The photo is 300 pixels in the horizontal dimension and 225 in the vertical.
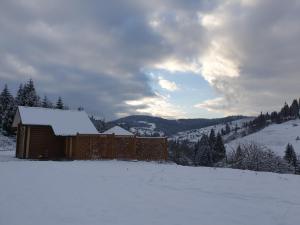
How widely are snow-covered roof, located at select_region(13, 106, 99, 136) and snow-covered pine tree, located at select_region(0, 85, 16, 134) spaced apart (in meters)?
31.9

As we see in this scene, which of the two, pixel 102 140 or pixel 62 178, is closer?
pixel 62 178

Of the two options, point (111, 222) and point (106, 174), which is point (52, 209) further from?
point (106, 174)

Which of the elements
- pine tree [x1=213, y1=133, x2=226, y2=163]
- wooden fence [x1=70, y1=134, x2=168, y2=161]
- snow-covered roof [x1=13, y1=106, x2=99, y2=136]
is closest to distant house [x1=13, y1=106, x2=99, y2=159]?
snow-covered roof [x1=13, y1=106, x2=99, y2=136]

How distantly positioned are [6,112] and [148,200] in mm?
59374

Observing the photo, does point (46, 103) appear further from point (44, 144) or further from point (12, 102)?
point (44, 144)

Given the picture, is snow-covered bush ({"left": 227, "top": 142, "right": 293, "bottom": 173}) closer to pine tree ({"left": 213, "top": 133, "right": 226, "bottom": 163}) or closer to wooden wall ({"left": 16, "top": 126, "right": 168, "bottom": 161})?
wooden wall ({"left": 16, "top": 126, "right": 168, "bottom": 161})

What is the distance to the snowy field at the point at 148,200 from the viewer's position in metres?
8.03

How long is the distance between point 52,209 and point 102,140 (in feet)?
59.0

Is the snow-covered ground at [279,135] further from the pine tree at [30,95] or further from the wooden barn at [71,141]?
the wooden barn at [71,141]

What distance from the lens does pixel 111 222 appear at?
7688mm

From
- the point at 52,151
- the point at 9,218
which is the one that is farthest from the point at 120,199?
the point at 52,151

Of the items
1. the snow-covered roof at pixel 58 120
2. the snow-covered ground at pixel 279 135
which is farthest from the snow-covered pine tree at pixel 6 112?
the snow-covered ground at pixel 279 135

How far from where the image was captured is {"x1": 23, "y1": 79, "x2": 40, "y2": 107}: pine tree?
6494cm

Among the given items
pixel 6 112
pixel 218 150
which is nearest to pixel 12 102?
pixel 6 112
